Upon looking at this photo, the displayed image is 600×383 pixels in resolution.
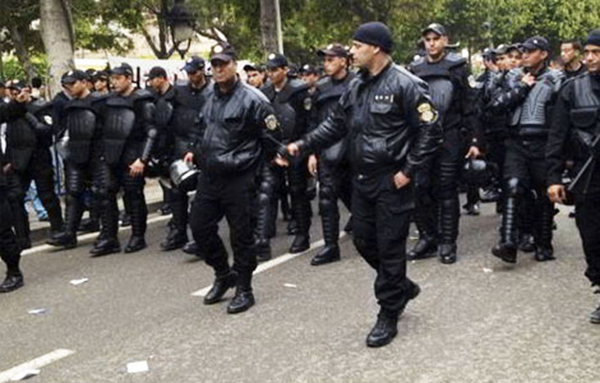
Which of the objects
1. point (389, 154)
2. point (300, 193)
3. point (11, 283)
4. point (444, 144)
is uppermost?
point (389, 154)

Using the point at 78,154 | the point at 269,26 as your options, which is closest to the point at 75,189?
the point at 78,154

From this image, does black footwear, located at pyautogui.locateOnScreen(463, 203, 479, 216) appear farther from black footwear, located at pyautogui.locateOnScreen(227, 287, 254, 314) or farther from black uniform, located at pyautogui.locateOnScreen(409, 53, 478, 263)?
black footwear, located at pyautogui.locateOnScreen(227, 287, 254, 314)

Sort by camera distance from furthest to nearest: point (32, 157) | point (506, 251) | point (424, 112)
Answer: point (32, 157), point (506, 251), point (424, 112)

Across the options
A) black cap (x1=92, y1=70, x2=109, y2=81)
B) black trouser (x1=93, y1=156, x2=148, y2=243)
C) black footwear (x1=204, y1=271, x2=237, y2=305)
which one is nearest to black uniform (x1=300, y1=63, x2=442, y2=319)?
black footwear (x1=204, y1=271, x2=237, y2=305)

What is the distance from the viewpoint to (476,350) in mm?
4508

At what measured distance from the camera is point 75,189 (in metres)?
8.21

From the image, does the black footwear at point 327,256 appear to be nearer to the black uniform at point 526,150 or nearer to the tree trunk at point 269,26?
the black uniform at point 526,150

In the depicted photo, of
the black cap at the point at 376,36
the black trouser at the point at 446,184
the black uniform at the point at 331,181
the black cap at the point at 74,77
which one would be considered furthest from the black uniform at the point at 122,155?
the black cap at the point at 376,36

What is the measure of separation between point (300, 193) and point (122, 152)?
1868mm

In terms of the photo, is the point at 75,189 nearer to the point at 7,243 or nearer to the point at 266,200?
the point at 7,243

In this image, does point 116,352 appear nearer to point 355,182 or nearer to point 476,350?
point 355,182

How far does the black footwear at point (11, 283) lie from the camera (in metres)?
6.60

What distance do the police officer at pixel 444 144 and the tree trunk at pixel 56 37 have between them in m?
6.72

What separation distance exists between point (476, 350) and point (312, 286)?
6.32 feet
